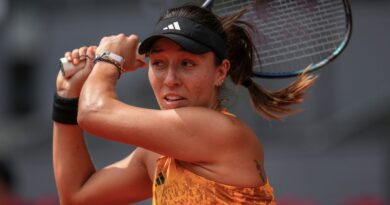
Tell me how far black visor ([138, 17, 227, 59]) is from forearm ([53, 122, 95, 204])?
63 centimetres

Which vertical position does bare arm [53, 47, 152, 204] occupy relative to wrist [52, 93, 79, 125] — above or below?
below

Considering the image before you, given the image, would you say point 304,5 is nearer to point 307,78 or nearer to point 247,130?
point 307,78

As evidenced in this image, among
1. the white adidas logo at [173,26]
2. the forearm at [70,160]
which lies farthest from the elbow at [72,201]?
the white adidas logo at [173,26]

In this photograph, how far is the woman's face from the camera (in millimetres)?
4250

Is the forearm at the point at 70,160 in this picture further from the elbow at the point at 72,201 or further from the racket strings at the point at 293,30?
the racket strings at the point at 293,30

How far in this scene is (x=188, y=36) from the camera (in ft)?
13.9

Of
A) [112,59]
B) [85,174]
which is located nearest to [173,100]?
[112,59]

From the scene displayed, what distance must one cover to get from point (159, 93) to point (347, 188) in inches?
252

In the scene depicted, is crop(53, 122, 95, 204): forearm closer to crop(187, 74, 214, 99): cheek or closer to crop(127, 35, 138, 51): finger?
crop(127, 35, 138, 51): finger

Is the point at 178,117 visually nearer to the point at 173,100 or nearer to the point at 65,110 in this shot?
the point at 173,100

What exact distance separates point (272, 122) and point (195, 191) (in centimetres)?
629

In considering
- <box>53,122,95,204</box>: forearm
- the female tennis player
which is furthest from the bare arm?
the female tennis player

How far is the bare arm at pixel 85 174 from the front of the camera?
15.6ft

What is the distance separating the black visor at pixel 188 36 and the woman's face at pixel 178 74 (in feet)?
0.11
